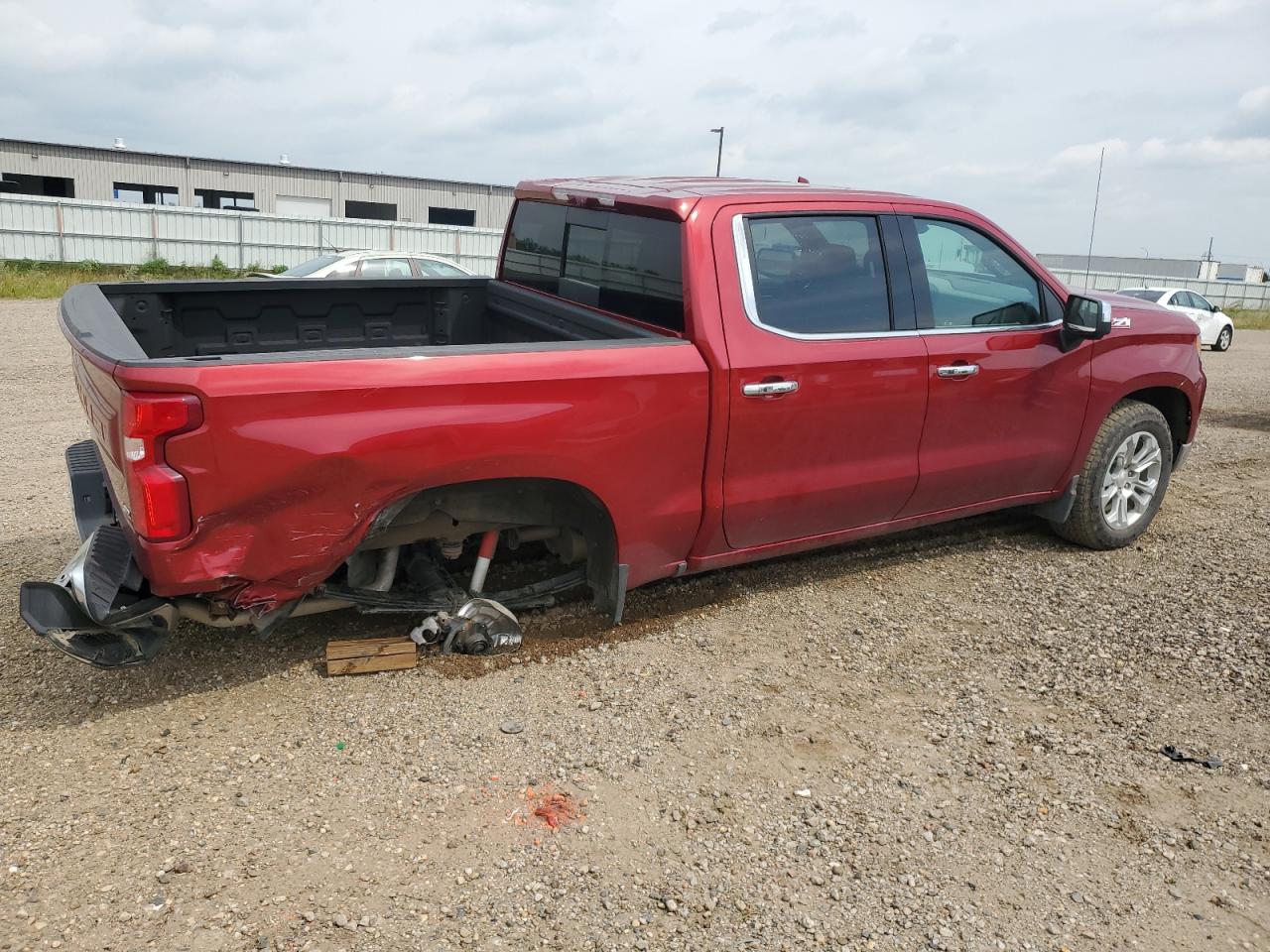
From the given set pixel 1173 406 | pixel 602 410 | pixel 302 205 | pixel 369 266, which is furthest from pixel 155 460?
pixel 302 205

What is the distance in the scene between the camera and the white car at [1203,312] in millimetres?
20723

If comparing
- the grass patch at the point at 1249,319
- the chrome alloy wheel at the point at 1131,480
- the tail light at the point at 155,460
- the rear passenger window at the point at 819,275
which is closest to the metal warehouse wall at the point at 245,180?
the grass patch at the point at 1249,319

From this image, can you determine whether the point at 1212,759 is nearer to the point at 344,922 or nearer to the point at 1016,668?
the point at 1016,668

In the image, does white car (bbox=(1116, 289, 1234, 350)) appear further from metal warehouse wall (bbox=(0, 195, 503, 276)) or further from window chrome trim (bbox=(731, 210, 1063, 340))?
window chrome trim (bbox=(731, 210, 1063, 340))

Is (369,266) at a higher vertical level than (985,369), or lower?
higher

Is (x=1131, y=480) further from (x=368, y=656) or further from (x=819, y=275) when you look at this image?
(x=368, y=656)

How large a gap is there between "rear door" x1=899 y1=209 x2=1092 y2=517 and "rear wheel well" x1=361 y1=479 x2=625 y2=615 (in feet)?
5.41

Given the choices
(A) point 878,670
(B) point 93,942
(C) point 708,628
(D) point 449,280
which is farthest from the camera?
(D) point 449,280

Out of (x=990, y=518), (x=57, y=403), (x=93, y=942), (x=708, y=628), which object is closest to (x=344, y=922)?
(x=93, y=942)

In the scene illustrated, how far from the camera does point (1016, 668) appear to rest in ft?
13.8

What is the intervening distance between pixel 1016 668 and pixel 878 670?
61 centimetres

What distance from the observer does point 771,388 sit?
13.3 ft

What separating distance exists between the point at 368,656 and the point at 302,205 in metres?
38.4

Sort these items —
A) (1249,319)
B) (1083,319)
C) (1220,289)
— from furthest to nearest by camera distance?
→ (1220,289), (1249,319), (1083,319)
